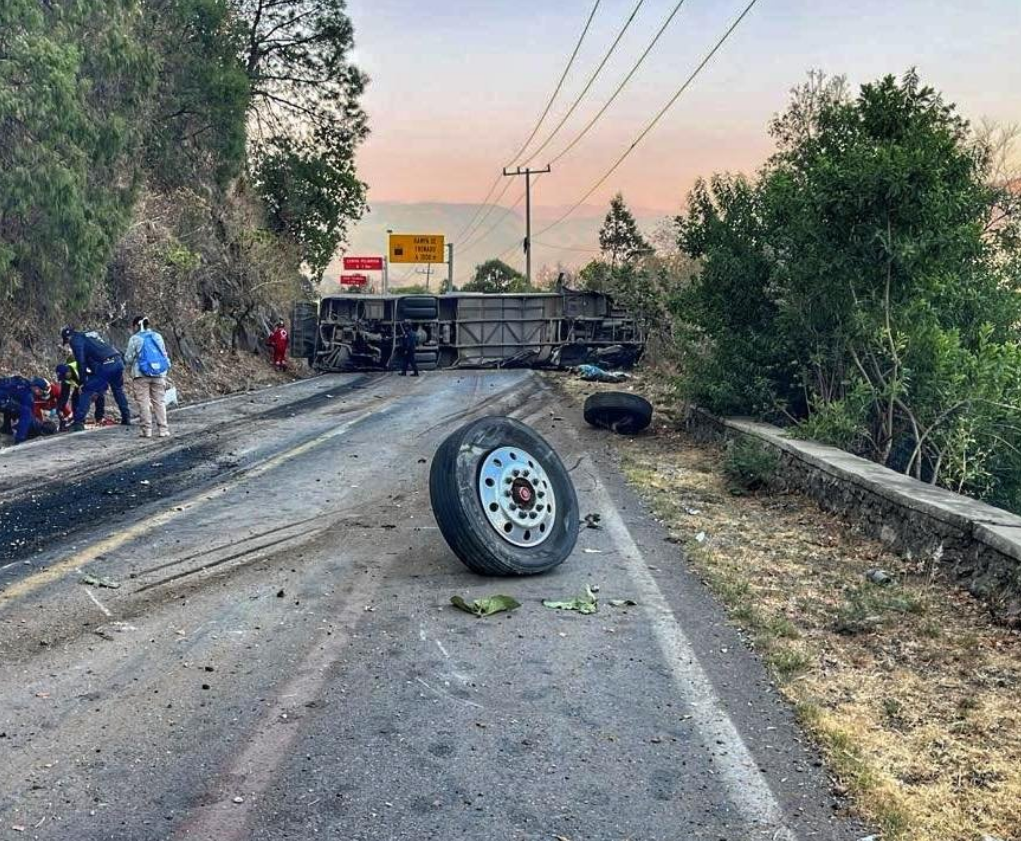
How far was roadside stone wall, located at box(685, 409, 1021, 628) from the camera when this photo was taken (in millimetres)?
5246

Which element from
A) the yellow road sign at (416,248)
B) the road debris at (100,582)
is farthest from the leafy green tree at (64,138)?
the yellow road sign at (416,248)

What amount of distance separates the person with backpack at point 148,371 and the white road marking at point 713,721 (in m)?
8.09

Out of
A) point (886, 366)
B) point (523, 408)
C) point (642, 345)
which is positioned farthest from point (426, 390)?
point (886, 366)

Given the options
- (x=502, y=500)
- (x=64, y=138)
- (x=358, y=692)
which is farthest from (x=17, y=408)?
(x=358, y=692)

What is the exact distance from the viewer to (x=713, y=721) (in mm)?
3828

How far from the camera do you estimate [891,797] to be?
3229 millimetres

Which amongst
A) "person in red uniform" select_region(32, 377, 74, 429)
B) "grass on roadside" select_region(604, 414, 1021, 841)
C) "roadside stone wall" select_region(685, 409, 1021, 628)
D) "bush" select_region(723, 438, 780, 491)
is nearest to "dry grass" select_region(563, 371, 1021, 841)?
"grass on roadside" select_region(604, 414, 1021, 841)

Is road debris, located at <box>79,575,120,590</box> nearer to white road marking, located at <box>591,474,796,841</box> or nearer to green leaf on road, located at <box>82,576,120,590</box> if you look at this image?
green leaf on road, located at <box>82,576,120,590</box>

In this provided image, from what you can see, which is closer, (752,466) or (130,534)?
(130,534)

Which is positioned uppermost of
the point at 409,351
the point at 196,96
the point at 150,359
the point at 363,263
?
the point at 196,96

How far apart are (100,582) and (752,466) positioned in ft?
19.8

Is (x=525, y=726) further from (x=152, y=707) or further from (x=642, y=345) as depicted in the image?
(x=642, y=345)

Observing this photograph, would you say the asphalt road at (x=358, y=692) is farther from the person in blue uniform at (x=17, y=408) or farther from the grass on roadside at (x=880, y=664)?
the person in blue uniform at (x=17, y=408)

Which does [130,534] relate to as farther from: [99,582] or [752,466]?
[752,466]
